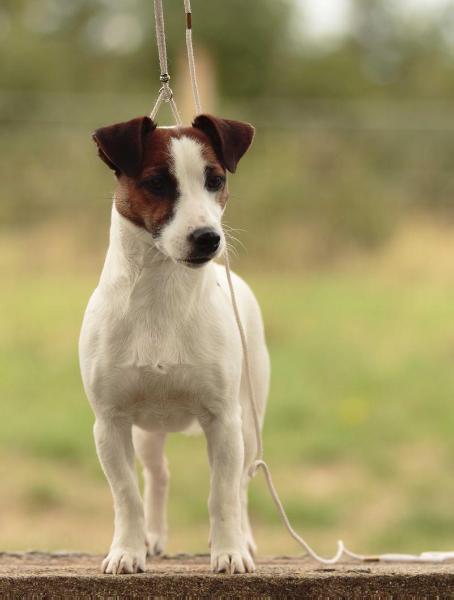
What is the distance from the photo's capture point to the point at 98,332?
11.6 feet

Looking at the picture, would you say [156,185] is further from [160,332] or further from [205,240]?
[160,332]

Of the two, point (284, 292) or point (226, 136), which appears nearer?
point (226, 136)

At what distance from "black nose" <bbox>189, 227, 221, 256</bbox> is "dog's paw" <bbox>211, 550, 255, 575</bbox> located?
95cm

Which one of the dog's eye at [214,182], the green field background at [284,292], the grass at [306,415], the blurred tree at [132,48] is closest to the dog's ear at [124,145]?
the dog's eye at [214,182]

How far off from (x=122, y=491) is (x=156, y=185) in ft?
3.15

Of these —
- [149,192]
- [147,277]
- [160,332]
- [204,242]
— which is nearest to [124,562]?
[160,332]

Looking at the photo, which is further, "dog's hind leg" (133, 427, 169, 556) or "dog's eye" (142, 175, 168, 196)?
"dog's hind leg" (133, 427, 169, 556)

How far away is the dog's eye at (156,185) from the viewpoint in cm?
338

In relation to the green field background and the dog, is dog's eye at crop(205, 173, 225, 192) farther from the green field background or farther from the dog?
the green field background

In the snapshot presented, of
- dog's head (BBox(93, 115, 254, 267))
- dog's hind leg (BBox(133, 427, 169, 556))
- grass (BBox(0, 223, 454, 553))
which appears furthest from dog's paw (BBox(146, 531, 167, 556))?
grass (BBox(0, 223, 454, 553))

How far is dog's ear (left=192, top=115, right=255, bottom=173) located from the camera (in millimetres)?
3510

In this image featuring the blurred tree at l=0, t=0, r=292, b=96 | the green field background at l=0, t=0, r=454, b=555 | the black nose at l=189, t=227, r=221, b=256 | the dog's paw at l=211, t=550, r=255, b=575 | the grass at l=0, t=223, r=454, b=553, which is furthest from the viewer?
the blurred tree at l=0, t=0, r=292, b=96

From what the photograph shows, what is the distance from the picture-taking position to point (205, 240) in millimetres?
3266

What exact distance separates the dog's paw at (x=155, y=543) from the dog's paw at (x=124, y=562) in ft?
2.19
